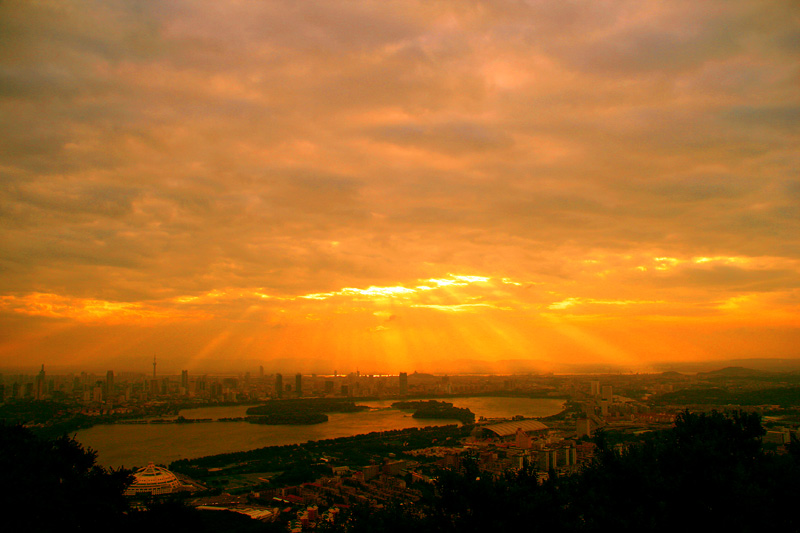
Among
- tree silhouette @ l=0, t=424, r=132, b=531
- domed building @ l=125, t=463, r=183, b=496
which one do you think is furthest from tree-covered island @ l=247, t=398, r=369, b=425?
tree silhouette @ l=0, t=424, r=132, b=531

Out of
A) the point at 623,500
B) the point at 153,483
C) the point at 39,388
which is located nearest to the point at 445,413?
the point at 153,483

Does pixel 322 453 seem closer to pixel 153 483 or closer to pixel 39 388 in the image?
pixel 153 483

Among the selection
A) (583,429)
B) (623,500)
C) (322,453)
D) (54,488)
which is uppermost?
(54,488)

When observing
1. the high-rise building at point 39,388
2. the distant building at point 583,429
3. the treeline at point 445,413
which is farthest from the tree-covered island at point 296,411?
the distant building at point 583,429

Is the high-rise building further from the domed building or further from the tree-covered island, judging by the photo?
the domed building

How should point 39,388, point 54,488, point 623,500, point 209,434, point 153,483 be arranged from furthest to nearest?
point 39,388
point 209,434
point 153,483
point 54,488
point 623,500

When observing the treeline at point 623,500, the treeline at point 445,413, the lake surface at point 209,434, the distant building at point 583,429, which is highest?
the treeline at point 623,500

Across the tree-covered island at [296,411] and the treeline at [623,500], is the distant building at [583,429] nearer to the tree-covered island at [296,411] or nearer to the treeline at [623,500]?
the treeline at [623,500]
